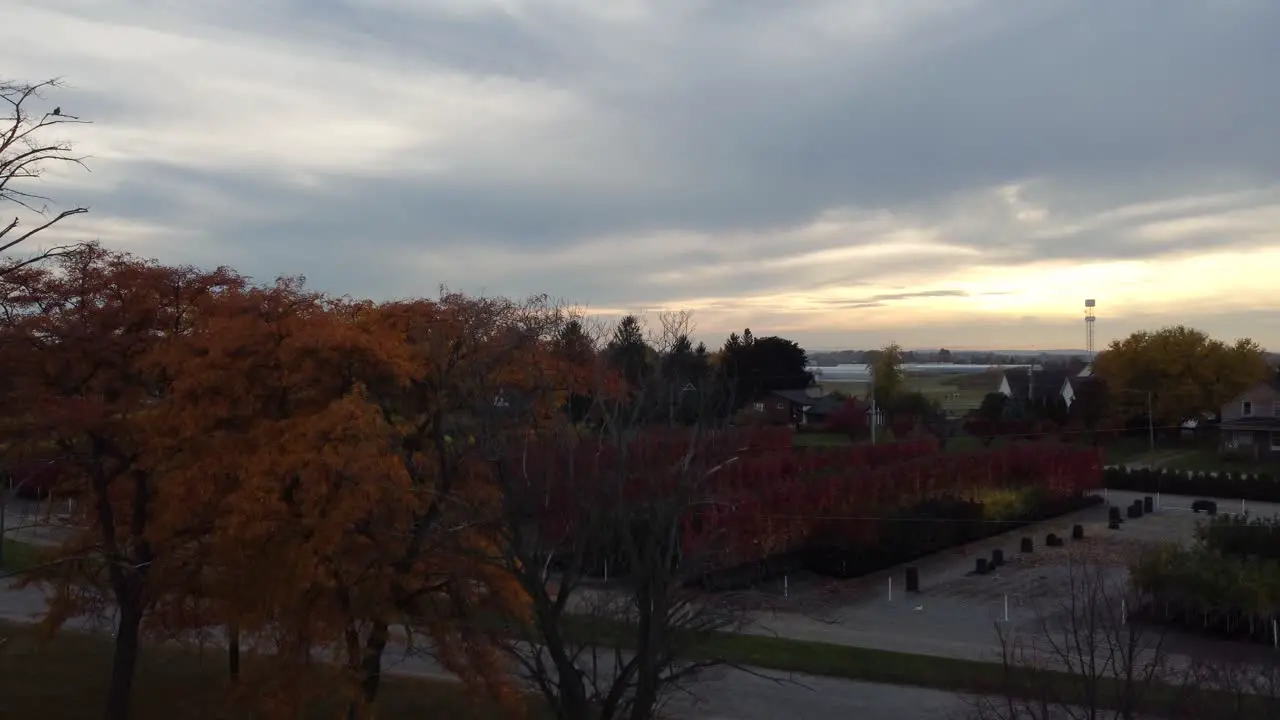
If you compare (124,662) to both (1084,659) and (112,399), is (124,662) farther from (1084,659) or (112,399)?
(1084,659)

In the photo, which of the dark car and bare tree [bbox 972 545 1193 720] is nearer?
bare tree [bbox 972 545 1193 720]

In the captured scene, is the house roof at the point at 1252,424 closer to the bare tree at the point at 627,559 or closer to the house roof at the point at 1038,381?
the house roof at the point at 1038,381

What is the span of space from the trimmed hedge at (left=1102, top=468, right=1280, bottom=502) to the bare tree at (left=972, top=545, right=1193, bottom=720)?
17079 millimetres

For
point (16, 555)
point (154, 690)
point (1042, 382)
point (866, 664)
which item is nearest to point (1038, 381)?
point (1042, 382)

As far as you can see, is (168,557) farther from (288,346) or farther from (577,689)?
(577,689)

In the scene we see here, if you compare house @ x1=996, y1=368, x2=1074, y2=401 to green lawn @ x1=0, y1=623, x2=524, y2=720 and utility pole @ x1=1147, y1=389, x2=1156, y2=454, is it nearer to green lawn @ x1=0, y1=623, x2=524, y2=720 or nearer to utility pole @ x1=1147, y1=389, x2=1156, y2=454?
utility pole @ x1=1147, y1=389, x2=1156, y2=454

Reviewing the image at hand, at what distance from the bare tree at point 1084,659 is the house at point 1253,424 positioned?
1134 inches

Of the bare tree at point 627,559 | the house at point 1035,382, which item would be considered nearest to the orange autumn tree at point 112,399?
the bare tree at point 627,559

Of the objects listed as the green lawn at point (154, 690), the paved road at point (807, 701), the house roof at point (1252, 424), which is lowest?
the paved road at point (807, 701)

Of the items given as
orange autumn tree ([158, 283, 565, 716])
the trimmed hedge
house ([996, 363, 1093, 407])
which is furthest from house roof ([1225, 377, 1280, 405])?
orange autumn tree ([158, 283, 565, 716])

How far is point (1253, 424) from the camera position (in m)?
53.0

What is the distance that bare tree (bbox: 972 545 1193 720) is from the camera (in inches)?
336

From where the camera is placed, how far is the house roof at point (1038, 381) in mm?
86625

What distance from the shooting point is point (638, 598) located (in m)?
11.1
